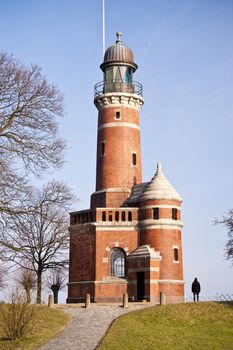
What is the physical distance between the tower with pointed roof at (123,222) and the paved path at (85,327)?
804cm

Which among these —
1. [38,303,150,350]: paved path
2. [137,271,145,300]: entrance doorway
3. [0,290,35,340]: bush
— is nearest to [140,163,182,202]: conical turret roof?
[137,271,145,300]: entrance doorway

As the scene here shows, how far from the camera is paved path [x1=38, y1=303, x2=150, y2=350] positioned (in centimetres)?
2169

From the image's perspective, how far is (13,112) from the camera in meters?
23.9

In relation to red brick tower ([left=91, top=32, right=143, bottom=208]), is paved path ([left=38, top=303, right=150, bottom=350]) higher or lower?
lower

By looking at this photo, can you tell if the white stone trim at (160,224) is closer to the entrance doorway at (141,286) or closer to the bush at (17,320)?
the entrance doorway at (141,286)

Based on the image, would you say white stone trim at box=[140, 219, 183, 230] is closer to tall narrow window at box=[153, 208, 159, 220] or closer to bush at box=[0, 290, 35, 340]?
tall narrow window at box=[153, 208, 159, 220]

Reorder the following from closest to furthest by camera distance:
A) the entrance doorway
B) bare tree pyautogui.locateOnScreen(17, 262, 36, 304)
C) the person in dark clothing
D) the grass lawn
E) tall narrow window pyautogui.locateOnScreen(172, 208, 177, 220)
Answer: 1. the grass lawn
2. bare tree pyautogui.locateOnScreen(17, 262, 36, 304)
3. the person in dark clothing
4. the entrance doorway
5. tall narrow window pyautogui.locateOnScreen(172, 208, 177, 220)

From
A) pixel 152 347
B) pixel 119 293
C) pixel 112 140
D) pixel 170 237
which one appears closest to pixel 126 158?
pixel 112 140

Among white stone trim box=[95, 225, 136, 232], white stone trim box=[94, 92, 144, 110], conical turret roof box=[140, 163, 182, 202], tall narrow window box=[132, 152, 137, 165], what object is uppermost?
white stone trim box=[94, 92, 144, 110]

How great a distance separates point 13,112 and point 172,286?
2331cm

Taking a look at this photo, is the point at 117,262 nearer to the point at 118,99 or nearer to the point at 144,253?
the point at 144,253

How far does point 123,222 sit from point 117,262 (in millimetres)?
3171

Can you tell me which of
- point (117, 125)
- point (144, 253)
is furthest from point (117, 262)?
point (117, 125)

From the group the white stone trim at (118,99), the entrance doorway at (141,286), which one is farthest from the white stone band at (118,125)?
the entrance doorway at (141,286)
